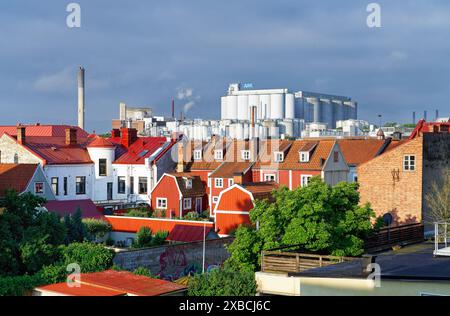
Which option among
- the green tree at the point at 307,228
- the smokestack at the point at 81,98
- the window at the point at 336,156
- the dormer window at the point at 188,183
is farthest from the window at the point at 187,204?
A: the smokestack at the point at 81,98

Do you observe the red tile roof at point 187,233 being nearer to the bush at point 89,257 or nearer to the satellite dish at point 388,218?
the satellite dish at point 388,218

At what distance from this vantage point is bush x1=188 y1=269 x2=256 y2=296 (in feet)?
71.5

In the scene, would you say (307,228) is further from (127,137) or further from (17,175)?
(127,137)

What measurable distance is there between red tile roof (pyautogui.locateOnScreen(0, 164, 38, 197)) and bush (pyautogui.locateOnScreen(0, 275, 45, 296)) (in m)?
27.4

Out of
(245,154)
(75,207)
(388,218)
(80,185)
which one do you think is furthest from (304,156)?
(80,185)

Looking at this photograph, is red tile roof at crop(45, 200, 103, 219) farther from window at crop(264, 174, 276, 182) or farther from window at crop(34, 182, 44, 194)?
window at crop(264, 174, 276, 182)

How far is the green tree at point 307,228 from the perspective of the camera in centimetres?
2712

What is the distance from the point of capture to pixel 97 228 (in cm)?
4462

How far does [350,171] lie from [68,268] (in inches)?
1698

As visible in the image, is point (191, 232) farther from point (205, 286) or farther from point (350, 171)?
point (350, 171)

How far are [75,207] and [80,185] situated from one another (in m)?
7.98

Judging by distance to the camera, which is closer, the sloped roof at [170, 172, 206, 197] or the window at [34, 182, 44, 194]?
the window at [34, 182, 44, 194]

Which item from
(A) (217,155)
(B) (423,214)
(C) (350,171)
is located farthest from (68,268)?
(C) (350,171)

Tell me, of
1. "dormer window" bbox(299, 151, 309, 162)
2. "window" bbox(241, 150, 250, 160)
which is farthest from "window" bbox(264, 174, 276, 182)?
"window" bbox(241, 150, 250, 160)
